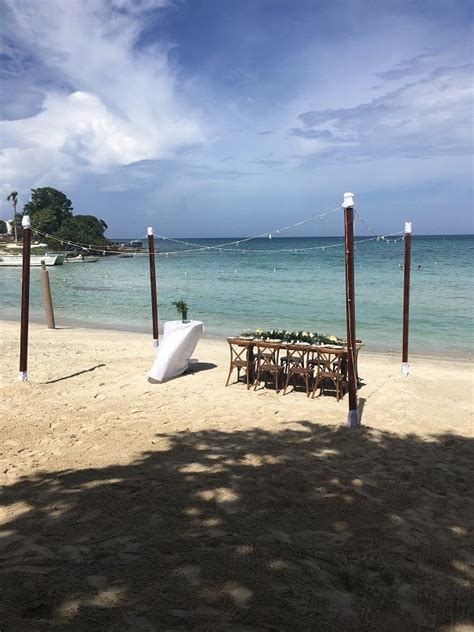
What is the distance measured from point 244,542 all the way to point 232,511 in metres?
0.52

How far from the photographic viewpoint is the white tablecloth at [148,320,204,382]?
8.21m

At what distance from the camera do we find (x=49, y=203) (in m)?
87.9

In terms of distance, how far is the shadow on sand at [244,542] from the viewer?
8.59 feet

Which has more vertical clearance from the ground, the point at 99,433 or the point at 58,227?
the point at 58,227

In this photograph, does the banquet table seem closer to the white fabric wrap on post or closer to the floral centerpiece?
the floral centerpiece

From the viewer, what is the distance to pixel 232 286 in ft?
104

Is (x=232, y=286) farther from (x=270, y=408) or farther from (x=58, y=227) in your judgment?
(x=58, y=227)

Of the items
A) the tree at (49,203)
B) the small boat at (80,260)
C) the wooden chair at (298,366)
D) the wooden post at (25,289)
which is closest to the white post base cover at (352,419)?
the wooden chair at (298,366)

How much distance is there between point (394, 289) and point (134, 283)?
1692cm

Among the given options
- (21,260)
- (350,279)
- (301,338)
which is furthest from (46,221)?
(350,279)

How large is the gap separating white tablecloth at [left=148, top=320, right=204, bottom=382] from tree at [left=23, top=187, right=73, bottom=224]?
8095 cm

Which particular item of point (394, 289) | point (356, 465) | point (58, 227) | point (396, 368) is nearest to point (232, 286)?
point (394, 289)

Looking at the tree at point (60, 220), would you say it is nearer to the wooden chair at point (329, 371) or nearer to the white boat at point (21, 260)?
the white boat at point (21, 260)

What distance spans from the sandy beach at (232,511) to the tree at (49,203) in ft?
273
